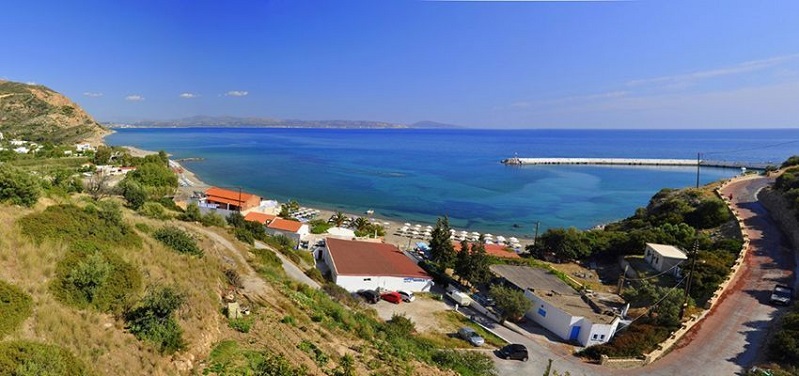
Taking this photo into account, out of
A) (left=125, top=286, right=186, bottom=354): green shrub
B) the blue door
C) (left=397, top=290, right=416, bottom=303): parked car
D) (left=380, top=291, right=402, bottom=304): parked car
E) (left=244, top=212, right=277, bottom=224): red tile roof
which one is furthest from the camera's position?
(left=244, top=212, right=277, bottom=224): red tile roof

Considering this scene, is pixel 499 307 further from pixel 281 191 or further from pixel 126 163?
pixel 126 163

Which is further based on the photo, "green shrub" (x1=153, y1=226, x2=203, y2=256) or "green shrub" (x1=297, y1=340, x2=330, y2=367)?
"green shrub" (x1=153, y1=226, x2=203, y2=256)

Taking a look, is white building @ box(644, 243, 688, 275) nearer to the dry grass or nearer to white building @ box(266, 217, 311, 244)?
the dry grass

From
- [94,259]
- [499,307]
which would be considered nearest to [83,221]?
[94,259]

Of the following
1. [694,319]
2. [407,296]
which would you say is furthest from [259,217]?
[694,319]

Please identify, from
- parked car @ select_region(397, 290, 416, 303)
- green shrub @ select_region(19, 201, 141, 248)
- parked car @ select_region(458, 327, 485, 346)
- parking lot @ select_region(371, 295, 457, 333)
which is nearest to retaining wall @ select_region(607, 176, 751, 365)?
parked car @ select_region(458, 327, 485, 346)
